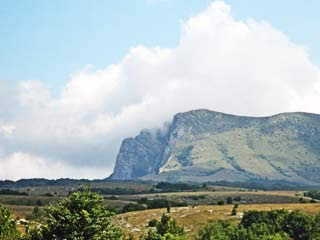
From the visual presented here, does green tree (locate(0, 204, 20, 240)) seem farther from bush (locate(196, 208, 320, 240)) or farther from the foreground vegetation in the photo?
bush (locate(196, 208, 320, 240))

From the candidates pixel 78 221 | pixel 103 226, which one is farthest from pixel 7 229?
pixel 103 226

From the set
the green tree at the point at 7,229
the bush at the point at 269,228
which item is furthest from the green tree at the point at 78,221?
the bush at the point at 269,228

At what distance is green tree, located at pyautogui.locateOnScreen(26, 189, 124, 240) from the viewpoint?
50156 mm

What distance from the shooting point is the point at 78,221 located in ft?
165

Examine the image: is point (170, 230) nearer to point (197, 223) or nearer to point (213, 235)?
point (213, 235)

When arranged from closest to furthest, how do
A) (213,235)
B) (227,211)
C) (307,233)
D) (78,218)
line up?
(78,218) → (213,235) → (307,233) → (227,211)

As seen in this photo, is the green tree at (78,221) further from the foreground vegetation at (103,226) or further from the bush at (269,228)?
the bush at (269,228)

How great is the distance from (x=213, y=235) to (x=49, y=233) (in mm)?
90716

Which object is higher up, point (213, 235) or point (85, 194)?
point (85, 194)

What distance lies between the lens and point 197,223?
595 feet

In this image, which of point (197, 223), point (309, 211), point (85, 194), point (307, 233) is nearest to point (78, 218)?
point (85, 194)

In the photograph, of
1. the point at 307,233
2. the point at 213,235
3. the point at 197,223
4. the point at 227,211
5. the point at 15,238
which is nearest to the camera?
the point at 15,238

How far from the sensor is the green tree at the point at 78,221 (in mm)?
50156

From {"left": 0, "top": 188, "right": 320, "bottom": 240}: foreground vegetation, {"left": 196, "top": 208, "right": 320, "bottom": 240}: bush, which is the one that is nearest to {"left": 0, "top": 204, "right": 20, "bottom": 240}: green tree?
{"left": 0, "top": 188, "right": 320, "bottom": 240}: foreground vegetation
